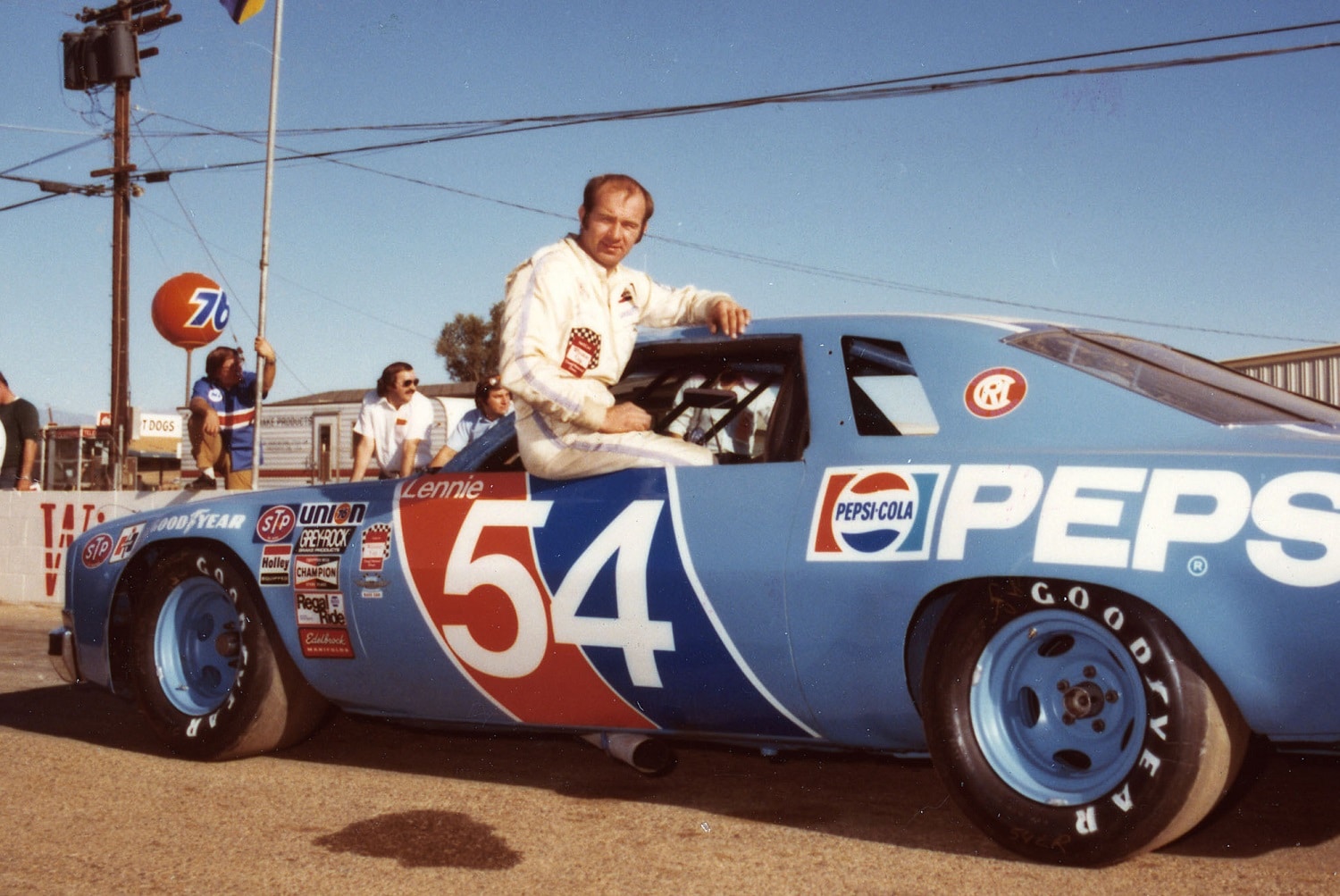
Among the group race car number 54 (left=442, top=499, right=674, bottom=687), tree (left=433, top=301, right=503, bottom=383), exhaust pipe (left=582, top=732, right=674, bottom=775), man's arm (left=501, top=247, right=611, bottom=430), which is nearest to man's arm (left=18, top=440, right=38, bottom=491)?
race car number 54 (left=442, top=499, right=674, bottom=687)

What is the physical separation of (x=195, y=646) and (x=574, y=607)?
1.71m

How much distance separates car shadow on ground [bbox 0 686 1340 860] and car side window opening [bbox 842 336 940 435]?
89cm

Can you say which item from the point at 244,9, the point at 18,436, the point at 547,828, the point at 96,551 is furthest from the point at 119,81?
the point at 547,828

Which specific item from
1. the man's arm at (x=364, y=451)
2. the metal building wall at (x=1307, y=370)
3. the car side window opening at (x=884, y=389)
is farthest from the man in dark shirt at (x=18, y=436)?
the metal building wall at (x=1307, y=370)

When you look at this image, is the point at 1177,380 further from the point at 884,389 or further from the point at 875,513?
the point at 875,513

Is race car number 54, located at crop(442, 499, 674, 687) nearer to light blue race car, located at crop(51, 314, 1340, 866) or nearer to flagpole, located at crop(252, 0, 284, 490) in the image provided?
light blue race car, located at crop(51, 314, 1340, 866)

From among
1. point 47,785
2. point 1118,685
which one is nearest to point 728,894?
point 1118,685

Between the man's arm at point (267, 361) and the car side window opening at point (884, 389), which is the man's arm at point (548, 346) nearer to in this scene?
the car side window opening at point (884, 389)

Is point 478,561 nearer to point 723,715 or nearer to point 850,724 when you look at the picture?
point 723,715

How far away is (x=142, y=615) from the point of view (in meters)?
4.62

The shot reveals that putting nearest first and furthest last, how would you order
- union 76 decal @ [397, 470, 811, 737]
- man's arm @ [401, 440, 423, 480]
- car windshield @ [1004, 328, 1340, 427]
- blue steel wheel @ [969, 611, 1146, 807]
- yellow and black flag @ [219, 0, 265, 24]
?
blue steel wheel @ [969, 611, 1146, 807] → car windshield @ [1004, 328, 1340, 427] → union 76 decal @ [397, 470, 811, 737] → man's arm @ [401, 440, 423, 480] → yellow and black flag @ [219, 0, 265, 24]

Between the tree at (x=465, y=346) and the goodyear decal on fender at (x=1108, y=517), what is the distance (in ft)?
191

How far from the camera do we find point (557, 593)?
12.2 feet

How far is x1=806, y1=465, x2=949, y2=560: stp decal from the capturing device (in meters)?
3.18
